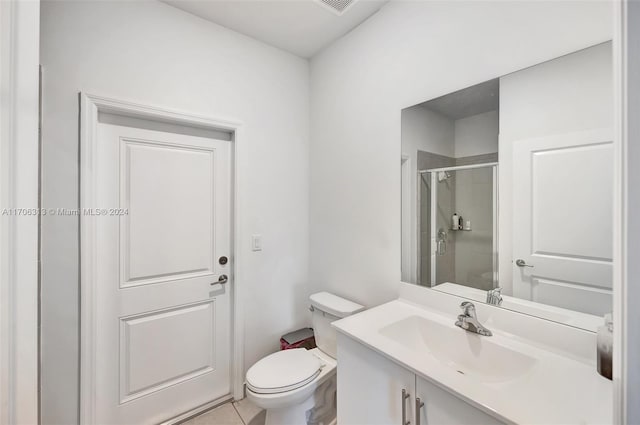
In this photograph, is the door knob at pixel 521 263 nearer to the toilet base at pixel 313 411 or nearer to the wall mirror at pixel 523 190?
the wall mirror at pixel 523 190

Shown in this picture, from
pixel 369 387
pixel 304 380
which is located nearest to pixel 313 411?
pixel 304 380

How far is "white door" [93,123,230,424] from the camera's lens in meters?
1.52

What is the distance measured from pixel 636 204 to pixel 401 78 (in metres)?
1.37

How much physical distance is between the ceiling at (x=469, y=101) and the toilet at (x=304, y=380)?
4.06 ft

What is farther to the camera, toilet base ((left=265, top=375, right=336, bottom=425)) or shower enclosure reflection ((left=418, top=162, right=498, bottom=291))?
toilet base ((left=265, top=375, right=336, bottom=425))

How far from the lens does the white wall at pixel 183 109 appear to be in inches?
52.2

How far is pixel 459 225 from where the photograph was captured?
133 cm

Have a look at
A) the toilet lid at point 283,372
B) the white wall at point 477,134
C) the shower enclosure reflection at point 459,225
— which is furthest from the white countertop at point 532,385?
the white wall at point 477,134

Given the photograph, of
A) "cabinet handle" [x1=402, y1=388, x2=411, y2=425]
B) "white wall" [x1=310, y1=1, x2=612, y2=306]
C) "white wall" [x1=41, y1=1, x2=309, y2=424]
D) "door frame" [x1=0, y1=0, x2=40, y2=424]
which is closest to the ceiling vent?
"white wall" [x1=310, y1=1, x2=612, y2=306]

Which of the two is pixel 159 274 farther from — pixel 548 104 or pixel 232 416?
pixel 548 104

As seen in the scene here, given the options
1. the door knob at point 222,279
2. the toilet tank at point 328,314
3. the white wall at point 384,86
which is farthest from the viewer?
the door knob at point 222,279

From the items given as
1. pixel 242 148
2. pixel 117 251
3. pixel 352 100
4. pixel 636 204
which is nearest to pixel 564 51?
pixel 636 204

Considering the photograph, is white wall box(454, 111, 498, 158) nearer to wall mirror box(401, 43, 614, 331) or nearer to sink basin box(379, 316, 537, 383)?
wall mirror box(401, 43, 614, 331)

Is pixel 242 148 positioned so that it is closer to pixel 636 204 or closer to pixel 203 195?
pixel 203 195
